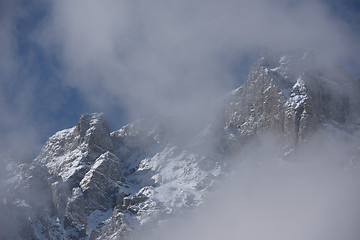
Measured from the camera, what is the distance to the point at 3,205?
181 metres

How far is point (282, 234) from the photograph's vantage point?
629ft

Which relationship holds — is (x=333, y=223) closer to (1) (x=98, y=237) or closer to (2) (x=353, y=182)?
(2) (x=353, y=182)

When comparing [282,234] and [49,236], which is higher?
[49,236]

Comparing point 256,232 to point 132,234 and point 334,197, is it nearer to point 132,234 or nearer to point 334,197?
point 334,197

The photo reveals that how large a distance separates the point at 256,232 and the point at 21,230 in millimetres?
77143

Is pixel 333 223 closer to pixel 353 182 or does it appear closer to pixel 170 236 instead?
pixel 353 182

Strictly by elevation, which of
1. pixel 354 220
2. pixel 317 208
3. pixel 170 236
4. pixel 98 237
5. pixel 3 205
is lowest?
pixel 354 220

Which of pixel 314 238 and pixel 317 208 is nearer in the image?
pixel 314 238

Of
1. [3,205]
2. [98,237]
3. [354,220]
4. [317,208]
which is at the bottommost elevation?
[354,220]

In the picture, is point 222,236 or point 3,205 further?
point 222,236

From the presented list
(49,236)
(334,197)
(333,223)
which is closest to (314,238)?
(333,223)

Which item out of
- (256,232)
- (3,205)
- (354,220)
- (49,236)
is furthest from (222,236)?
(3,205)

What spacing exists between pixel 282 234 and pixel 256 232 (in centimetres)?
943

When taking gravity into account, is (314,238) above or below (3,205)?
below
